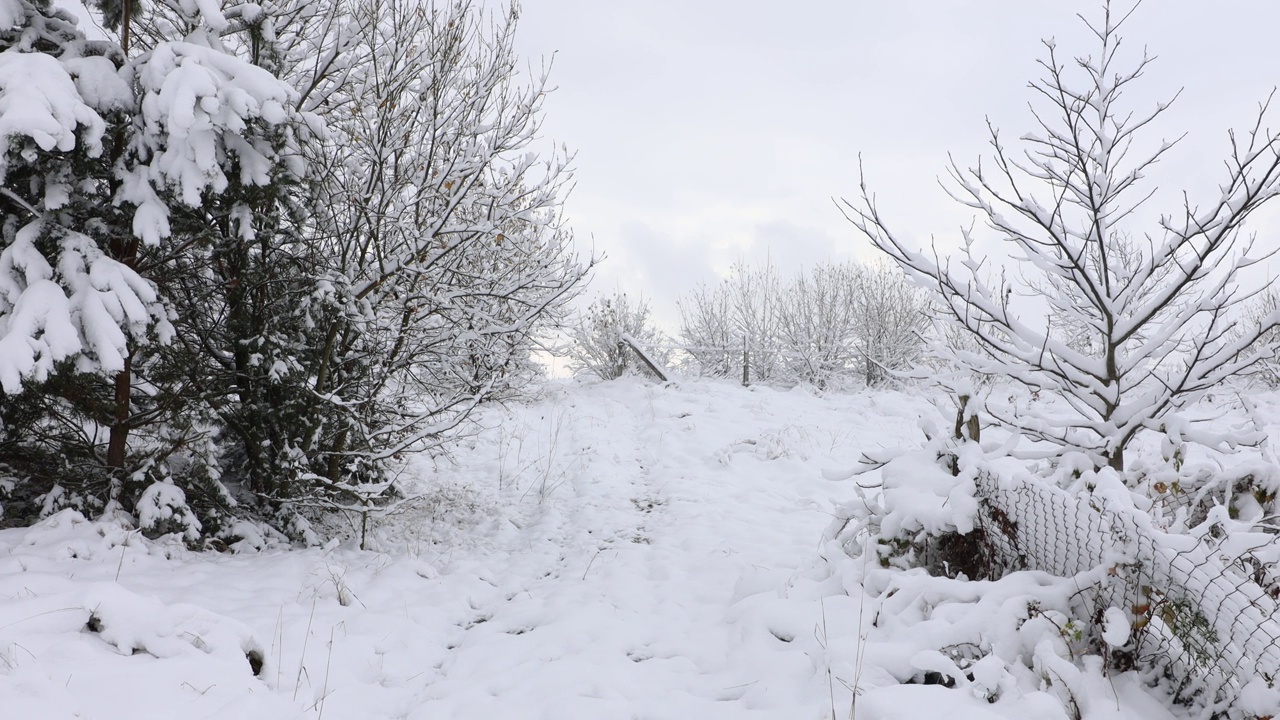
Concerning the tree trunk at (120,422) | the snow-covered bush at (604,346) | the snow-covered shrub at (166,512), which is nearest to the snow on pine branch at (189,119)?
the tree trunk at (120,422)

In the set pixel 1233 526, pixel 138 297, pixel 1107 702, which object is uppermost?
pixel 138 297

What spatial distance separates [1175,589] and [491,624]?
324 cm

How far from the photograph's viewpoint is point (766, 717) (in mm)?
2426

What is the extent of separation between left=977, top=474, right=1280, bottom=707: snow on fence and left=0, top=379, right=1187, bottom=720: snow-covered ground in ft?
0.70

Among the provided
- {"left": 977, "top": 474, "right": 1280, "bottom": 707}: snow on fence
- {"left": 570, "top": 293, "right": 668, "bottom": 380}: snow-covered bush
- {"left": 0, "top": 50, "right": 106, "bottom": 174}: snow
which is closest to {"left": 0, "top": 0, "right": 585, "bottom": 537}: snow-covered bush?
{"left": 0, "top": 50, "right": 106, "bottom": 174}: snow

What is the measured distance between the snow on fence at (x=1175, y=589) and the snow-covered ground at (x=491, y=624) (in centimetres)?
21

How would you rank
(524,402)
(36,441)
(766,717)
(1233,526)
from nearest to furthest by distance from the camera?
(766,717)
(1233,526)
(36,441)
(524,402)

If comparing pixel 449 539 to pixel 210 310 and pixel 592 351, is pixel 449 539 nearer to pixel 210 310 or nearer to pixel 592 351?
pixel 210 310

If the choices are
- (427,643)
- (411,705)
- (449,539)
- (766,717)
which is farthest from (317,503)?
(766,717)

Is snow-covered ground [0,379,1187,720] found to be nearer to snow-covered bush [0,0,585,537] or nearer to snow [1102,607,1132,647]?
snow [1102,607,1132,647]

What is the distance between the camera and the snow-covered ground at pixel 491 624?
224 cm

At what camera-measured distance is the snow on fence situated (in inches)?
84.0

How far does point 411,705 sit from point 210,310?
2.96 m

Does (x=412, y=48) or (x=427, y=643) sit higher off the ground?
(x=412, y=48)
